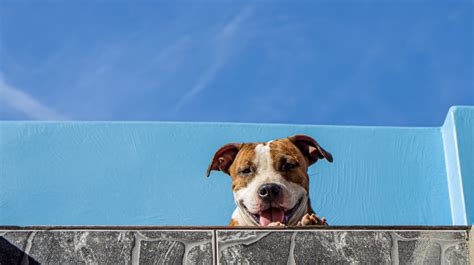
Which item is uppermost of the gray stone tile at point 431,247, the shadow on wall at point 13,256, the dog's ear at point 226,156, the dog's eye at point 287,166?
the dog's ear at point 226,156

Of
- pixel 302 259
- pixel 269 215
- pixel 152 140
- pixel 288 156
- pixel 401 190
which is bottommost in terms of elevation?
pixel 302 259

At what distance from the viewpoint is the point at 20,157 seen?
901 centimetres

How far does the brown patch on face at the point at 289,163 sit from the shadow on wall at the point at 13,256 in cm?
168

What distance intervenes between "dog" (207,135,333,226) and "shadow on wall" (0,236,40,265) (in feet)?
4.69

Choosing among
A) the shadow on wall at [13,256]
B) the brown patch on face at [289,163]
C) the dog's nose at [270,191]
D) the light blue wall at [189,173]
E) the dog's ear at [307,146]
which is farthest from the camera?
the light blue wall at [189,173]

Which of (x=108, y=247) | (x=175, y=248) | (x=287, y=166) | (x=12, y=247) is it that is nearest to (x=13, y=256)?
(x=12, y=247)

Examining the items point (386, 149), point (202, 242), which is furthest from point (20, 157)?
point (202, 242)

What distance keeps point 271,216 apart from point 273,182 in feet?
0.69

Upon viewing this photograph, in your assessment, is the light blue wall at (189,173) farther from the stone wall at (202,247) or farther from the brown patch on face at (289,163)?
the stone wall at (202,247)

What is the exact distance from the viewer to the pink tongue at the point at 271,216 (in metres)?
4.61

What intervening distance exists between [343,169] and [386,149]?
583 mm

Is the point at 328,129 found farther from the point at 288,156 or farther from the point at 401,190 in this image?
the point at 288,156

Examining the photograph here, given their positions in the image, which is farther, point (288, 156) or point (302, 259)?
point (288, 156)

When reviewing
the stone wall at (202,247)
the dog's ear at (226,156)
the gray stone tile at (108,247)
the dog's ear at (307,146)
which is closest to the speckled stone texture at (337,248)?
the stone wall at (202,247)
